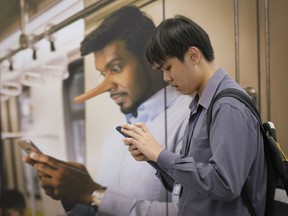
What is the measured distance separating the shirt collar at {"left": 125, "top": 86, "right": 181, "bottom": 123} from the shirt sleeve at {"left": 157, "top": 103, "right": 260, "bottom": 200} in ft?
2.26

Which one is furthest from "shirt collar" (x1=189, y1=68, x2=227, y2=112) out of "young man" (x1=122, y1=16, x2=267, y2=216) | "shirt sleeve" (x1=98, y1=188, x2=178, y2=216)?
"shirt sleeve" (x1=98, y1=188, x2=178, y2=216)

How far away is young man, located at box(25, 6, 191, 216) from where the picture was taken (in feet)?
5.16

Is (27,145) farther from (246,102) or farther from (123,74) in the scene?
(246,102)

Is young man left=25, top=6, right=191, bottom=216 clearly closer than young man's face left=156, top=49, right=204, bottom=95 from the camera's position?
No

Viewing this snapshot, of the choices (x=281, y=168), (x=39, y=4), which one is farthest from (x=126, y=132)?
(x=39, y=4)

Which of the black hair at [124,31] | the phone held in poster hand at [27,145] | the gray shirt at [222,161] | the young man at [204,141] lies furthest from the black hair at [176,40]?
the phone held in poster hand at [27,145]

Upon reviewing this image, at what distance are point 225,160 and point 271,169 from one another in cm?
19

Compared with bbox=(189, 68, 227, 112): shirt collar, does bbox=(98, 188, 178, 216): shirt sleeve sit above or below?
below

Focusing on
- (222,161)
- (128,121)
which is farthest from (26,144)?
(222,161)

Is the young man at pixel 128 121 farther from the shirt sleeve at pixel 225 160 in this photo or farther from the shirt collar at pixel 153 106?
the shirt sleeve at pixel 225 160

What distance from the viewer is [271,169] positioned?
99 cm

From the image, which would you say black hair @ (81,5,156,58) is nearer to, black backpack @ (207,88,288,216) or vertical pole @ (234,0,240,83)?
vertical pole @ (234,0,240,83)

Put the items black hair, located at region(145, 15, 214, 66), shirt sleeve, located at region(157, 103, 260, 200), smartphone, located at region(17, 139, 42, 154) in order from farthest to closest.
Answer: smartphone, located at region(17, 139, 42, 154) < black hair, located at region(145, 15, 214, 66) < shirt sleeve, located at region(157, 103, 260, 200)

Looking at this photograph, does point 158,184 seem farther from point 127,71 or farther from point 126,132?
point 126,132
